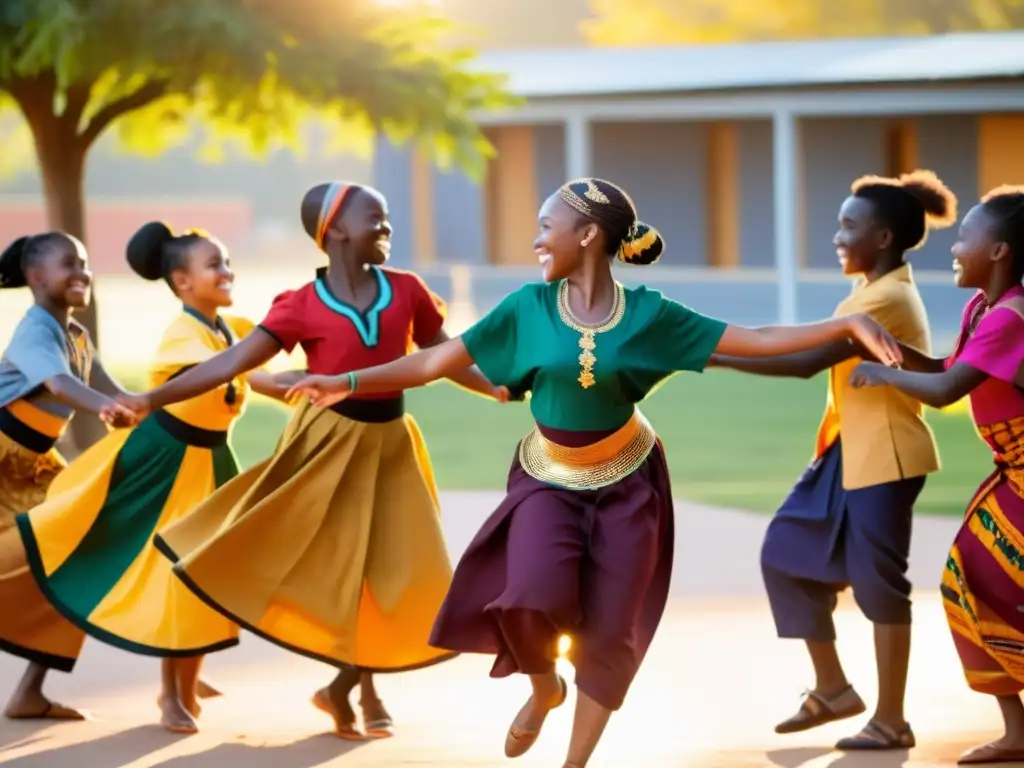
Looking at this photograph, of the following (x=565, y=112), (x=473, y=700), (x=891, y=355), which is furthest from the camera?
(x=565, y=112)

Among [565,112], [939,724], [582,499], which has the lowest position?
[939,724]

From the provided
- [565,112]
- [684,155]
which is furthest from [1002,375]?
[684,155]

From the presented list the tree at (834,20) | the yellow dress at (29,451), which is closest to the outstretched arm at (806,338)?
the yellow dress at (29,451)

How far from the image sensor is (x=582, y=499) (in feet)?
18.2

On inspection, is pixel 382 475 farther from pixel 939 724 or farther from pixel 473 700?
pixel 939 724

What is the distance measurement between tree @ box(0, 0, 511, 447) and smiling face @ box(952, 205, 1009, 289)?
8.83m

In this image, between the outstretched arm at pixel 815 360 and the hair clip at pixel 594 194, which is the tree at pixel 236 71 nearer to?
the outstretched arm at pixel 815 360

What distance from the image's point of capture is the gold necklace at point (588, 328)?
17.8 ft

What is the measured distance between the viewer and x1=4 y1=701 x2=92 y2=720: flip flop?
671cm

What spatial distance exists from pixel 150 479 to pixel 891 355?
2.76 metres

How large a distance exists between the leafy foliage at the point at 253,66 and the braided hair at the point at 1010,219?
29.0ft

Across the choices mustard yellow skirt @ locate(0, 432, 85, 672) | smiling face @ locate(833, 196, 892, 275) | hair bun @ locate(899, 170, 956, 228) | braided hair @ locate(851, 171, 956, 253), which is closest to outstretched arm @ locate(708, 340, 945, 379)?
smiling face @ locate(833, 196, 892, 275)

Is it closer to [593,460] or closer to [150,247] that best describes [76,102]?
[150,247]

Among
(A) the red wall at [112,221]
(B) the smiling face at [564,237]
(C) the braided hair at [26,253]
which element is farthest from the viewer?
(A) the red wall at [112,221]
